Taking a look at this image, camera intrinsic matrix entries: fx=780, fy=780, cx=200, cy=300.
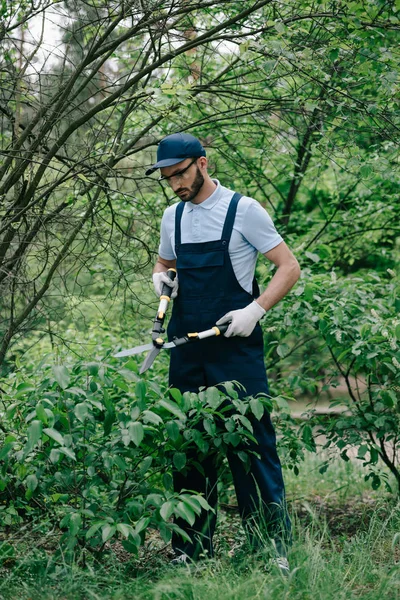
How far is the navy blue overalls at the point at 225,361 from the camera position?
3.32 m

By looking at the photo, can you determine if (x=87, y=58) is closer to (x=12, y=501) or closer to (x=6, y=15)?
(x=6, y=15)

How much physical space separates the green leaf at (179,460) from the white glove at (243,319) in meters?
0.52

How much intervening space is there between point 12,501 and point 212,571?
2.98 feet

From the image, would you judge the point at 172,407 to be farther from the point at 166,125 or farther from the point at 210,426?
the point at 166,125

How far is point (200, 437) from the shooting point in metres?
3.04

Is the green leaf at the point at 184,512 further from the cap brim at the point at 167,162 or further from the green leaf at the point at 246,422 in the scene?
the cap brim at the point at 167,162

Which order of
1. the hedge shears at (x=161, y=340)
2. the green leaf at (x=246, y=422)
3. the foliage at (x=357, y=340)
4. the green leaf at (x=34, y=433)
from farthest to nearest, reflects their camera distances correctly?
the foliage at (x=357, y=340), the hedge shears at (x=161, y=340), the green leaf at (x=246, y=422), the green leaf at (x=34, y=433)

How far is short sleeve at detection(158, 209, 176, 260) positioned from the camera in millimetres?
3551

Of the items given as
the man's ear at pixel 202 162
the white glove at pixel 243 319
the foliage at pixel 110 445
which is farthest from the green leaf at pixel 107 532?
the man's ear at pixel 202 162

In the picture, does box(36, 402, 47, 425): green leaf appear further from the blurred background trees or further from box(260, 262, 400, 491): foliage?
box(260, 262, 400, 491): foliage

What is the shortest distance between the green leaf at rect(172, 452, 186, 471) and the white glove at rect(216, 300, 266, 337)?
0.52 m

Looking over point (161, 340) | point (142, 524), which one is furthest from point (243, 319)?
point (142, 524)

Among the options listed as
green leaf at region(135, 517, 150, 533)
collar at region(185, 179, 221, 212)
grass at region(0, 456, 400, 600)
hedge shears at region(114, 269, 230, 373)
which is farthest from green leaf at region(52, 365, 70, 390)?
collar at region(185, 179, 221, 212)

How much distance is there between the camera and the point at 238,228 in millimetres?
3338
